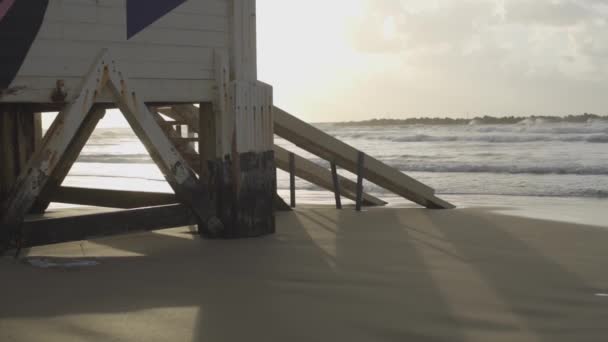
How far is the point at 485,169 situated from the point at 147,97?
1488 centimetres

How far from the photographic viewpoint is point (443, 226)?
27.6 ft

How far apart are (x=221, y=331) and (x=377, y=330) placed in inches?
33.1

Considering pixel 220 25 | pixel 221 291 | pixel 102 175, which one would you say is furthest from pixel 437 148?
pixel 221 291

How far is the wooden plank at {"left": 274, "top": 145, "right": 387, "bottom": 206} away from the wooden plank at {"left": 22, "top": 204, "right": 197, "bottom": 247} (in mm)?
3365

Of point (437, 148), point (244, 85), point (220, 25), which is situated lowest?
point (437, 148)

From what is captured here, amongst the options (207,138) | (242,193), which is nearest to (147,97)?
(207,138)

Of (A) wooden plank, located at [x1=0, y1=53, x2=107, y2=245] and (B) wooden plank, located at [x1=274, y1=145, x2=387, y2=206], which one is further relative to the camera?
(B) wooden plank, located at [x1=274, y1=145, x2=387, y2=206]

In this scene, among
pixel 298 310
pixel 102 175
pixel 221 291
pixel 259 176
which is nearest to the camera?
pixel 298 310

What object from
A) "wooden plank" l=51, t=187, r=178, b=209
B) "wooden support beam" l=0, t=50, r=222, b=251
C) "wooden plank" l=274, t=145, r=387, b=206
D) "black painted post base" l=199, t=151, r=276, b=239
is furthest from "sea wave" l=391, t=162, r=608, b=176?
"wooden support beam" l=0, t=50, r=222, b=251

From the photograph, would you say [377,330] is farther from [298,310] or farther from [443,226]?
[443,226]

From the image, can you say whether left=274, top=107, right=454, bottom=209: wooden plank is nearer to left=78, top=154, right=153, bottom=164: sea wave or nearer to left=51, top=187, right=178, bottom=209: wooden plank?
left=51, top=187, right=178, bottom=209: wooden plank

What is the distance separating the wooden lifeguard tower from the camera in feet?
18.9

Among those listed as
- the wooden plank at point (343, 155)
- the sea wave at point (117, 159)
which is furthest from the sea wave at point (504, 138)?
the wooden plank at point (343, 155)

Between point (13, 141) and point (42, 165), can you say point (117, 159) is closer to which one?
point (13, 141)
